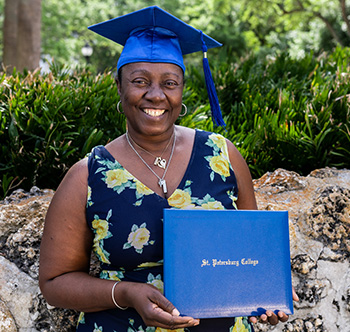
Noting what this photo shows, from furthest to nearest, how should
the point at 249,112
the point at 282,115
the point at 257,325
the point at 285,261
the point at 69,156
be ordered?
1. the point at 249,112
2. the point at 282,115
3. the point at 69,156
4. the point at 257,325
5. the point at 285,261

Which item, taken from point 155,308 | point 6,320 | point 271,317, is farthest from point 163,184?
point 6,320

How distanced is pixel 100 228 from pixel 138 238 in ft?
0.58

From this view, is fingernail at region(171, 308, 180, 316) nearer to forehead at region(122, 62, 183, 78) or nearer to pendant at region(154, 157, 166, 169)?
pendant at region(154, 157, 166, 169)

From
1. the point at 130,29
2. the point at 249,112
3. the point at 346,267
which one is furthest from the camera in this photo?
the point at 249,112

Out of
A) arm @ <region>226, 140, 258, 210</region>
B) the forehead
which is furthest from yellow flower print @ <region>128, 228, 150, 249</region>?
the forehead

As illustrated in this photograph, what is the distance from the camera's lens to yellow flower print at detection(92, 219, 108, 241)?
2.06 m

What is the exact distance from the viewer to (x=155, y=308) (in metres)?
1.80

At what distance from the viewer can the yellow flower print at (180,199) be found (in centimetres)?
211

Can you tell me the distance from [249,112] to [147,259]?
235 cm

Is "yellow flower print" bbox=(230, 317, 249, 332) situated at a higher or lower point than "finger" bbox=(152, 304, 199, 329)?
lower

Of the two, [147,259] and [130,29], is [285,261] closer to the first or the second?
[147,259]

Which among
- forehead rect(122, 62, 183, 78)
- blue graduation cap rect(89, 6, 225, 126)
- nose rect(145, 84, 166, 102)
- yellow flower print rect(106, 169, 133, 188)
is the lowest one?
yellow flower print rect(106, 169, 133, 188)

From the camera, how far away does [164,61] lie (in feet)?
6.97

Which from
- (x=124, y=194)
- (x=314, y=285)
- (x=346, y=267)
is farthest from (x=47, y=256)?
(x=346, y=267)
